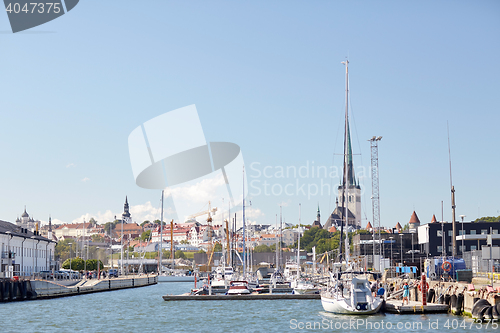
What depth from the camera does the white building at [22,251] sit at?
8795cm

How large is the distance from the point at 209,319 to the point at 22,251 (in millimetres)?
60372

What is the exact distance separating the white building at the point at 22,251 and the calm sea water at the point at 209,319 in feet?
68.5

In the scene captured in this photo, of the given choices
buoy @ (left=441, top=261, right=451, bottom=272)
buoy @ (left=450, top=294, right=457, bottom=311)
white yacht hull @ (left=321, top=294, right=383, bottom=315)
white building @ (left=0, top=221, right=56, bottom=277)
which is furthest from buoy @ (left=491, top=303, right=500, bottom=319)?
white building @ (left=0, top=221, right=56, bottom=277)

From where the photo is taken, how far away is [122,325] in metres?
46.7

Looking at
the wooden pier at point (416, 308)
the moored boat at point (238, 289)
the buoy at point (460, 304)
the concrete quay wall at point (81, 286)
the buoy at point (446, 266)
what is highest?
the buoy at point (446, 266)

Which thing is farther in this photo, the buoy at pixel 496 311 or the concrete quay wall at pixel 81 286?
the concrete quay wall at pixel 81 286

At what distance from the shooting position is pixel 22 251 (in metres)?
99.1

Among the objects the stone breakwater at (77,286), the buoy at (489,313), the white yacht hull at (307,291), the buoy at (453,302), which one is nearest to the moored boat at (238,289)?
the white yacht hull at (307,291)

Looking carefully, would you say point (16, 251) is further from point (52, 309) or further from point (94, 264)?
A: point (94, 264)

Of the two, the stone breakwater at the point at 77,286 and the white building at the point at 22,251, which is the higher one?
the white building at the point at 22,251

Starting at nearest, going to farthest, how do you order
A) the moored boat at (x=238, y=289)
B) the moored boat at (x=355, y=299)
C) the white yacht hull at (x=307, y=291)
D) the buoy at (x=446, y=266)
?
the moored boat at (x=355, y=299) < the buoy at (x=446, y=266) < the moored boat at (x=238, y=289) < the white yacht hull at (x=307, y=291)

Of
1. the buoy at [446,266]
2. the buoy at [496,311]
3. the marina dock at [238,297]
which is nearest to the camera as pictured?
the buoy at [496,311]

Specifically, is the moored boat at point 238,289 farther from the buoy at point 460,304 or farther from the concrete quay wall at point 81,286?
the buoy at point 460,304

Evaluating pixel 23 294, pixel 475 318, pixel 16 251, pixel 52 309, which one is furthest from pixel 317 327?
pixel 16 251
